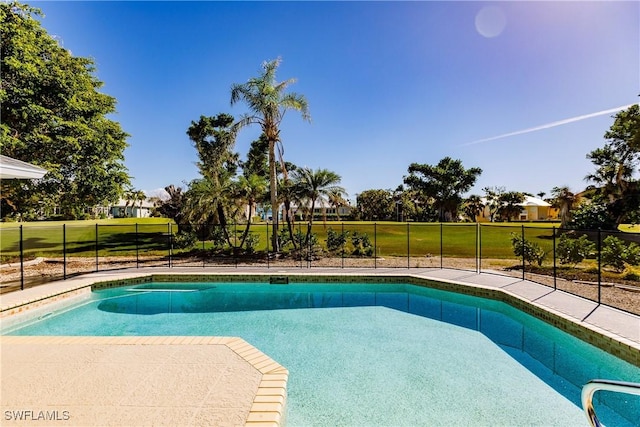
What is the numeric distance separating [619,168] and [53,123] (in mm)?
32524

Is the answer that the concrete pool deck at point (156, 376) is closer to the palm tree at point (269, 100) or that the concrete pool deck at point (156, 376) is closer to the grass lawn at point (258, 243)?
the grass lawn at point (258, 243)

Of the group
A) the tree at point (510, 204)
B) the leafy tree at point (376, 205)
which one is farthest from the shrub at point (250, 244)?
the tree at point (510, 204)

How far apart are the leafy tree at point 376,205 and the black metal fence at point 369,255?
931 inches

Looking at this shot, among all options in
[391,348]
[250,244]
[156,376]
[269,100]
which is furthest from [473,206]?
[156,376]

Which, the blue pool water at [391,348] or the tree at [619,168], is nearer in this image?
the blue pool water at [391,348]

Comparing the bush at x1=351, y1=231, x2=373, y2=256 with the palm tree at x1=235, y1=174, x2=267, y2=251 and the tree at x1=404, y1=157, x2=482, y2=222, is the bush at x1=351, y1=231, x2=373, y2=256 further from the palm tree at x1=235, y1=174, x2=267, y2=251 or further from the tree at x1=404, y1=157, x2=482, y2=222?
the tree at x1=404, y1=157, x2=482, y2=222

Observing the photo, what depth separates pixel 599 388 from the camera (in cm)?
172

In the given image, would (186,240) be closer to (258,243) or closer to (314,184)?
(258,243)

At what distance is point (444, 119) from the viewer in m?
17.8

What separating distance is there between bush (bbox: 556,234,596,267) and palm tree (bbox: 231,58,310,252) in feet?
35.0

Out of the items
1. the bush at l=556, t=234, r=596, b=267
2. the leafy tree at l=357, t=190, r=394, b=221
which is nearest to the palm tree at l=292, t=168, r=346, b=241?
the bush at l=556, t=234, r=596, b=267

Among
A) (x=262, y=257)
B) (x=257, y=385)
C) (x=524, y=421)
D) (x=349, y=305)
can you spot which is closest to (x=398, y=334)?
(x=349, y=305)

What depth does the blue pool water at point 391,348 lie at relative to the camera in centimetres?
383

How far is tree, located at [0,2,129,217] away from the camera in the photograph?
12117mm
